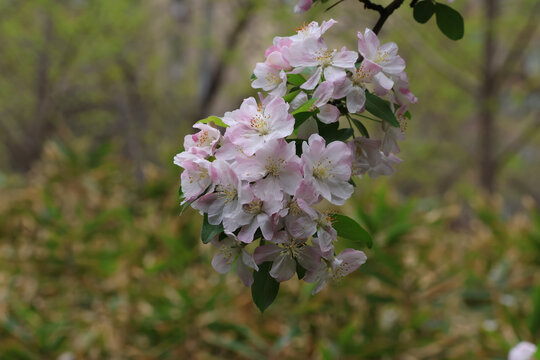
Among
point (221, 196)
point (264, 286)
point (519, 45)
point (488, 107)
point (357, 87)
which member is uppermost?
point (357, 87)

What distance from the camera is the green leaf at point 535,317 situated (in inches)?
66.6

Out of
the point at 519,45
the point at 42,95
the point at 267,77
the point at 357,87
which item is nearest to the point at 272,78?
the point at 267,77

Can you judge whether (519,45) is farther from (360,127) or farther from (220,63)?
(360,127)

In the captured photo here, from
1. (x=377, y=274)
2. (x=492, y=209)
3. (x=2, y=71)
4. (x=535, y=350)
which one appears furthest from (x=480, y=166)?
(x=2, y=71)

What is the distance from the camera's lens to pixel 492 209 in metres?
3.04

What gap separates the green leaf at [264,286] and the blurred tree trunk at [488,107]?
13.9 feet

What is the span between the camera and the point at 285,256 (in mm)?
579

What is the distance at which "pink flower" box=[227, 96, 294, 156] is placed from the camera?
1.82ft

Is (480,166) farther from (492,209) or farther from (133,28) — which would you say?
(133,28)

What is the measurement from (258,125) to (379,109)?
0.58ft

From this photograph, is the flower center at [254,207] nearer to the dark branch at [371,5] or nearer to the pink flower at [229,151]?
the pink flower at [229,151]

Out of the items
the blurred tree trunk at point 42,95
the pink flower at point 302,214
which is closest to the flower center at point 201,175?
the pink flower at point 302,214

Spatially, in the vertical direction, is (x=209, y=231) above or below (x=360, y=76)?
below

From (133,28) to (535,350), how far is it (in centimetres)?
581
